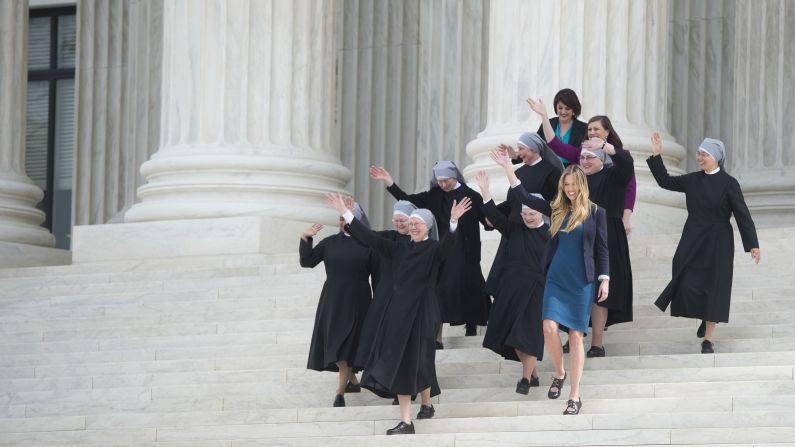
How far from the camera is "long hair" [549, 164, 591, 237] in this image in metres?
15.4

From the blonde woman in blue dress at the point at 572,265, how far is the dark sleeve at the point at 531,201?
548 millimetres

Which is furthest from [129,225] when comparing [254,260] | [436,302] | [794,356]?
[794,356]

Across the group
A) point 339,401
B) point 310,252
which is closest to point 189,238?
point 310,252

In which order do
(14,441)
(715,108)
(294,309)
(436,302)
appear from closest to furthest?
(436,302) → (14,441) → (294,309) → (715,108)

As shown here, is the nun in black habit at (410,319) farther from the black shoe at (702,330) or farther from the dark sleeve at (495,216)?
the black shoe at (702,330)

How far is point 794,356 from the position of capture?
1528 cm

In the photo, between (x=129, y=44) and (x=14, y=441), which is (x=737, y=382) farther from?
(x=129, y=44)

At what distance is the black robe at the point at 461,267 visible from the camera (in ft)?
56.5

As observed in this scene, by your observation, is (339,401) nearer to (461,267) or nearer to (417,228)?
(417,228)

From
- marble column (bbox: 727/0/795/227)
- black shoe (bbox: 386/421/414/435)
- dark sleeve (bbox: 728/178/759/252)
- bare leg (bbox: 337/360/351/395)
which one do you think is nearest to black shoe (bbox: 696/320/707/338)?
dark sleeve (bbox: 728/178/759/252)

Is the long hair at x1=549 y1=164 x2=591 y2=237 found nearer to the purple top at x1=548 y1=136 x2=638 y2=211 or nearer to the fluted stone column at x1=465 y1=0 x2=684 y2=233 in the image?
the purple top at x1=548 y1=136 x2=638 y2=211

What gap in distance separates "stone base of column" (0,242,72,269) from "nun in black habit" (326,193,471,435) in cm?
1038

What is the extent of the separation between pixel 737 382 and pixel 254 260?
8162mm

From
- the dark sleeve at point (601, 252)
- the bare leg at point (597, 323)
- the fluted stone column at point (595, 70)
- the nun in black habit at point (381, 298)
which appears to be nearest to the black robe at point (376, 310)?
the nun in black habit at point (381, 298)
